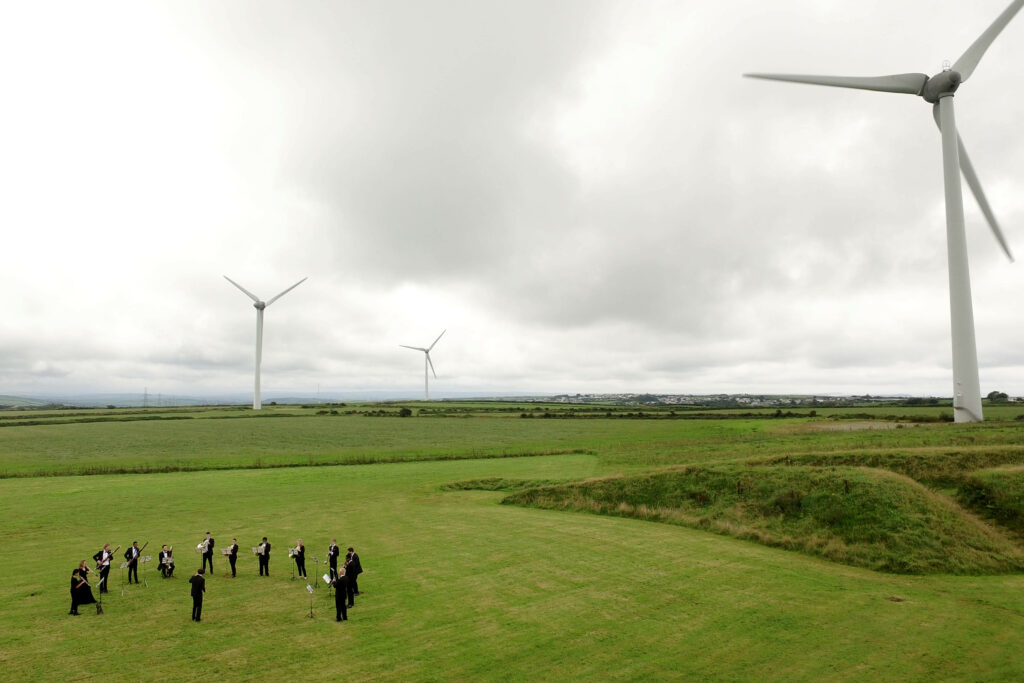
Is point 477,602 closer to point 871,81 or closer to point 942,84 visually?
point 871,81

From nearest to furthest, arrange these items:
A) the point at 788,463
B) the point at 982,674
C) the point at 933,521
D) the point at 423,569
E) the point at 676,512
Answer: the point at 982,674 → the point at 423,569 → the point at 933,521 → the point at 676,512 → the point at 788,463

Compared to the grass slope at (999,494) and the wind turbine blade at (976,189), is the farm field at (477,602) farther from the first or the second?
the wind turbine blade at (976,189)

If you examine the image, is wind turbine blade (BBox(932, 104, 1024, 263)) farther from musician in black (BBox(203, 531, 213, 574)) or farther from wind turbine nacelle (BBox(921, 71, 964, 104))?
musician in black (BBox(203, 531, 213, 574))

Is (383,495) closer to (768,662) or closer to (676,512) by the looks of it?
(676,512)

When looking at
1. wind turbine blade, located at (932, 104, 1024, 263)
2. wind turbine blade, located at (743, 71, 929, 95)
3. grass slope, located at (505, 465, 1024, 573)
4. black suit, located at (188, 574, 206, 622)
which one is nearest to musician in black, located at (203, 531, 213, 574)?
black suit, located at (188, 574, 206, 622)

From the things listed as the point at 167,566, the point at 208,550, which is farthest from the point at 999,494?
the point at 167,566

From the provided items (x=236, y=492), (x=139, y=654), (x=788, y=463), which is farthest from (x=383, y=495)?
(x=788, y=463)

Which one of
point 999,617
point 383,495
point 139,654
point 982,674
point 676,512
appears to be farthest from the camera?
point 383,495
